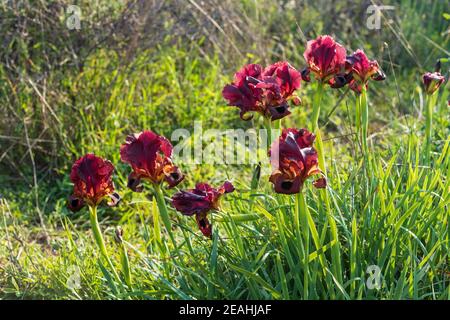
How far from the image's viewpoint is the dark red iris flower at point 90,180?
2.38m

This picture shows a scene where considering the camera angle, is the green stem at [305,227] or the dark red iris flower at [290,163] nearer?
the dark red iris flower at [290,163]

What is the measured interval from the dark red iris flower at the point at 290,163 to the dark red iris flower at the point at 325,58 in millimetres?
512

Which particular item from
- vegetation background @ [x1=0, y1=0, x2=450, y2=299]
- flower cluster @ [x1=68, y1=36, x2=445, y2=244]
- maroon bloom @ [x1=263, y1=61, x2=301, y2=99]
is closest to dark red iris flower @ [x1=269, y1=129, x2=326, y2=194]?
flower cluster @ [x1=68, y1=36, x2=445, y2=244]

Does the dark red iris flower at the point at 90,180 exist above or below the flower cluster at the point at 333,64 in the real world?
below

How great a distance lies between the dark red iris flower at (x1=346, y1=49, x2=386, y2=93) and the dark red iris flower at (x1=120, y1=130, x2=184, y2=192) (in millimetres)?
671

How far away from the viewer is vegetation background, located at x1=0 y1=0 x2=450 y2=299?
2461 mm

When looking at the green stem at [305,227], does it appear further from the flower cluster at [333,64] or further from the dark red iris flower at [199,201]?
the flower cluster at [333,64]

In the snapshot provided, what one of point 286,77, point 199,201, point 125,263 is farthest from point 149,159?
point 286,77

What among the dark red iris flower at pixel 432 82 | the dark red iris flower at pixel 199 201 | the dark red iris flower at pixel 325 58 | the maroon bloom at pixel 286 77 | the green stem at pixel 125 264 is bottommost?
the green stem at pixel 125 264

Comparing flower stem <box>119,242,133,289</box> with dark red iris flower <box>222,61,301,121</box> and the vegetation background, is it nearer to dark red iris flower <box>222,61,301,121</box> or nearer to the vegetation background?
the vegetation background

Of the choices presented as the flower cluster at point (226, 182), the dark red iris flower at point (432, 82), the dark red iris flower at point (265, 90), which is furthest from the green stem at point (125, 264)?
the dark red iris flower at point (432, 82)

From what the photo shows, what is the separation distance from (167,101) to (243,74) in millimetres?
2355

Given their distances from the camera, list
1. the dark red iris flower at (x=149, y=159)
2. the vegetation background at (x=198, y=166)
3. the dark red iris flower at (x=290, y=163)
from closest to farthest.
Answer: the dark red iris flower at (x=290, y=163), the dark red iris flower at (x=149, y=159), the vegetation background at (x=198, y=166)
